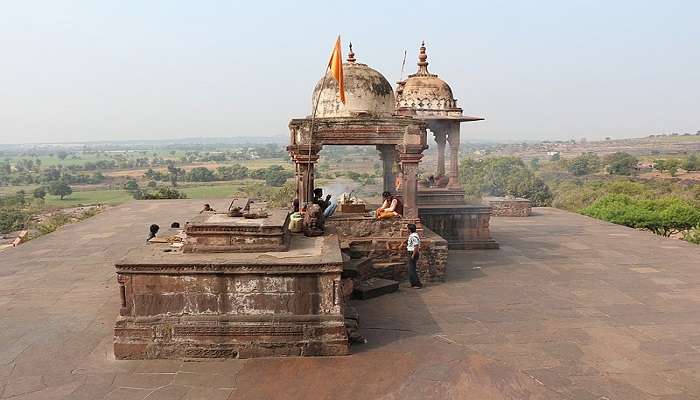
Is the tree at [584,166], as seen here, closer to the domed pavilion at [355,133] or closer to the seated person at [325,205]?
the domed pavilion at [355,133]

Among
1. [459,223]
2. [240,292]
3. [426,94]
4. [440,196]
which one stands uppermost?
[426,94]

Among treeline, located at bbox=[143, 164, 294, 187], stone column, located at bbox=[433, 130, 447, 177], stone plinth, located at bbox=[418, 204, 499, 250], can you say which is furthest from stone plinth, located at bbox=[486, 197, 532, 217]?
treeline, located at bbox=[143, 164, 294, 187]

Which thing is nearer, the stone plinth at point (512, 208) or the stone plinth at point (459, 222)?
the stone plinth at point (459, 222)

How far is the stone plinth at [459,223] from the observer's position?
42.0ft

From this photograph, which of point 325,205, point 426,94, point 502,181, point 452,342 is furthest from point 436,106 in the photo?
point 502,181

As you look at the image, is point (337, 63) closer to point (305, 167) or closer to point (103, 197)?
Result: point (305, 167)

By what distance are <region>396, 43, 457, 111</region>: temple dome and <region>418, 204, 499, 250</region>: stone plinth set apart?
10.6 ft

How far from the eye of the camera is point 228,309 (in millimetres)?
6086

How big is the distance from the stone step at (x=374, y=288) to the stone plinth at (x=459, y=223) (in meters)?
4.18

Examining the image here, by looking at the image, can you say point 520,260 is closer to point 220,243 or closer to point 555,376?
point 555,376

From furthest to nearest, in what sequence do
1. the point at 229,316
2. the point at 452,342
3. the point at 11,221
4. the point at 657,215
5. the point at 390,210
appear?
the point at 11,221 < the point at 657,215 < the point at 390,210 < the point at 452,342 < the point at 229,316

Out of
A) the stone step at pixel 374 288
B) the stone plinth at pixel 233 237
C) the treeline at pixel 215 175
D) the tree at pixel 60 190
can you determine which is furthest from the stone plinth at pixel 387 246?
the treeline at pixel 215 175

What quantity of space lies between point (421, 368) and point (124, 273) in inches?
133

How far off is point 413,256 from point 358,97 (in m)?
3.40
